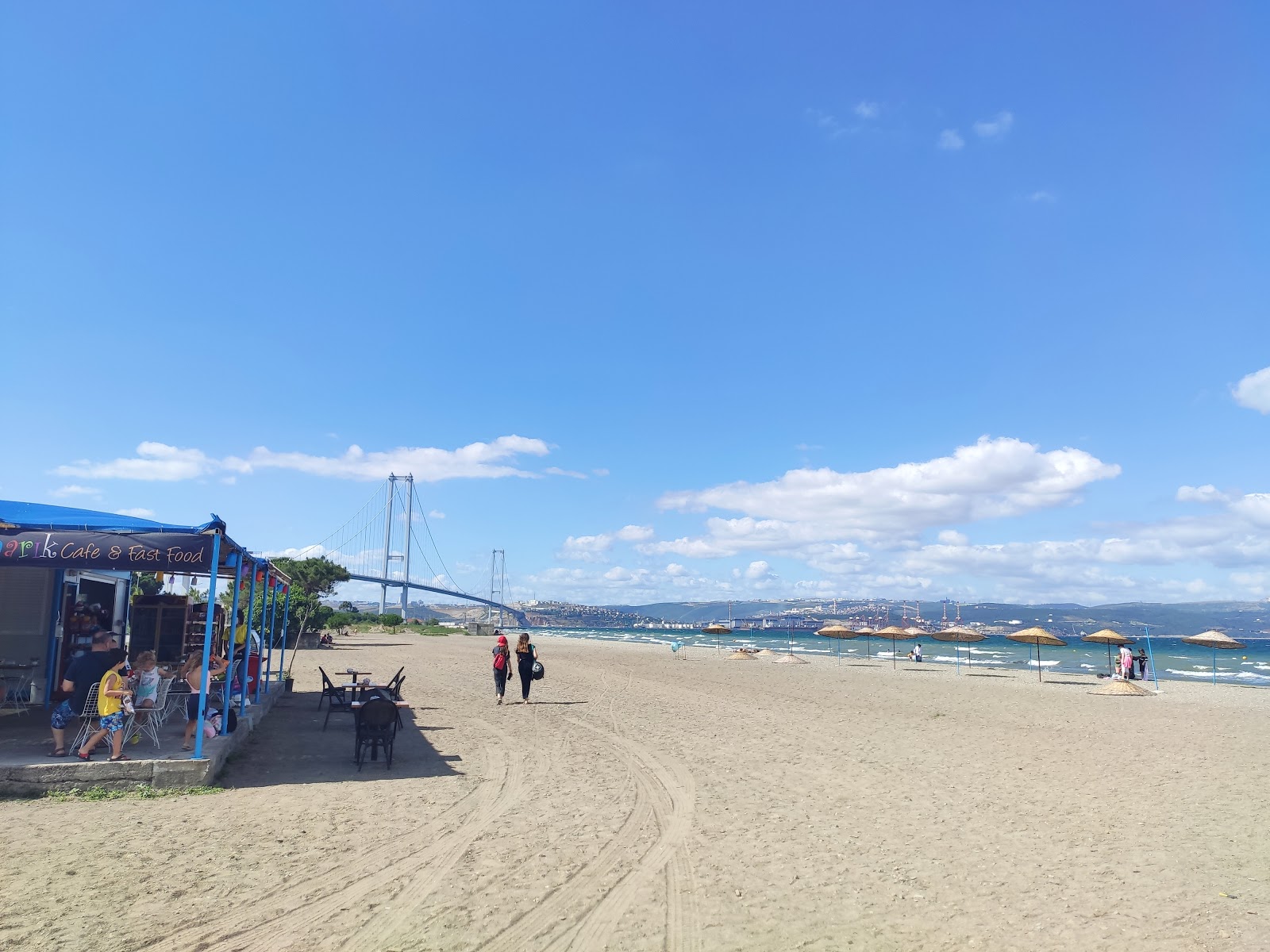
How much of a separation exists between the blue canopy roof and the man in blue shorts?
1048 millimetres

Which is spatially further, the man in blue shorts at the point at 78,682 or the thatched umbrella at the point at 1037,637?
the thatched umbrella at the point at 1037,637

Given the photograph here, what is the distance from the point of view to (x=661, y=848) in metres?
5.60

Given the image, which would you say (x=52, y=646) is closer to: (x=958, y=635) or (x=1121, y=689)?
(x=1121, y=689)

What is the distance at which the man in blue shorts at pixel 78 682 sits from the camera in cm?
686

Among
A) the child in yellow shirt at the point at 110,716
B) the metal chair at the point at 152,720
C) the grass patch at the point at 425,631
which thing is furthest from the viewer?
the grass patch at the point at 425,631

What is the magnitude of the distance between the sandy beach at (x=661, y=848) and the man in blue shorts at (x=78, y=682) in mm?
763

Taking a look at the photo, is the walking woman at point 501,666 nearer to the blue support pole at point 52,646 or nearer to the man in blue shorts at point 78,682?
the blue support pole at point 52,646

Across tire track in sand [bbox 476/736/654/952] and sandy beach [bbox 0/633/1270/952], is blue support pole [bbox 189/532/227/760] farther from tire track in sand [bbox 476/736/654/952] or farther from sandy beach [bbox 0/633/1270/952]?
tire track in sand [bbox 476/736/654/952]

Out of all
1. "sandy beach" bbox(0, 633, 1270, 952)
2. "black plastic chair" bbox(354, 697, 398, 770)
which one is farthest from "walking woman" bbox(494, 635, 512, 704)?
"black plastic chair" bbox(354, 697, 398, 770)

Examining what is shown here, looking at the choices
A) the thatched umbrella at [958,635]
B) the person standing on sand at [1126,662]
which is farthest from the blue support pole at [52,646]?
the thatched umbrella at [958,635]

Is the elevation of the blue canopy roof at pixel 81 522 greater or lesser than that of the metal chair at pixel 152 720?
greater

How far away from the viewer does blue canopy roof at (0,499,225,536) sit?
6.88 metres

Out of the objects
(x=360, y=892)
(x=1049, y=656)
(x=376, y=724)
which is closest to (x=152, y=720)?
(x=376, y=724)

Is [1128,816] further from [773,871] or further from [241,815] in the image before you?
[241,815]
